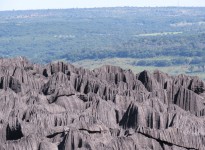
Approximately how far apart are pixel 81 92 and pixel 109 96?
138 inches

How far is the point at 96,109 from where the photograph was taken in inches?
1859

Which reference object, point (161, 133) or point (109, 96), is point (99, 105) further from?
point (161, 133)

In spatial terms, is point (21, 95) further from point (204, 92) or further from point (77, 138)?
point (77, 138)

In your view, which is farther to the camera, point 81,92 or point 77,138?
point 81,92

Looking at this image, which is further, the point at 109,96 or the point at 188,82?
the point at 188,82

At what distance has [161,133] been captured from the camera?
37188mm

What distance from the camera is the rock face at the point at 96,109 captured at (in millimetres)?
36688

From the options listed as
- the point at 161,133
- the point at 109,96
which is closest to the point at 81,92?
the point at 109,96

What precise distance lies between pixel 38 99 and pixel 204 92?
1420 cm

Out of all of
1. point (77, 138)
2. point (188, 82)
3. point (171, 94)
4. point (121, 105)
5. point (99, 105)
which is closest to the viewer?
point (77, 138)

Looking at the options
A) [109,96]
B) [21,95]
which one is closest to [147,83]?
[109,96]

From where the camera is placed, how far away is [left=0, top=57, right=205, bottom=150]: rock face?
120 feet

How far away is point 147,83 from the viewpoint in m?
60.7

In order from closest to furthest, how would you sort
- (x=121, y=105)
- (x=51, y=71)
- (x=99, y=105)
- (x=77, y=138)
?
(x=77, y=138), (x=99, y=105), (x=121, y=105), (x=51, y=71)
